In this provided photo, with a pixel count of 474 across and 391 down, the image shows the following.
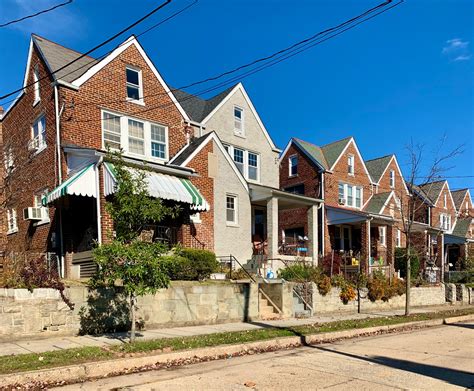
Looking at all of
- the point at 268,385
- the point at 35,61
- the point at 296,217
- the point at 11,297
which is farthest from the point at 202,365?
the point at 296,217

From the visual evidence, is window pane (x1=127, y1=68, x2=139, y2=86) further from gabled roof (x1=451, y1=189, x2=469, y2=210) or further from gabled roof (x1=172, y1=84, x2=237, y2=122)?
gabled roof (x1=451, y1=189, x2=469, y2=210)

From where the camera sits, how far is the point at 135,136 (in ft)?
63.4

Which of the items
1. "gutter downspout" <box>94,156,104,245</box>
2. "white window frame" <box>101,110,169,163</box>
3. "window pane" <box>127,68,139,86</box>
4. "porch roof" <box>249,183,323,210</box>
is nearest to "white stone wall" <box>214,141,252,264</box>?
"porch roof" <box>249,183,323,210</box>

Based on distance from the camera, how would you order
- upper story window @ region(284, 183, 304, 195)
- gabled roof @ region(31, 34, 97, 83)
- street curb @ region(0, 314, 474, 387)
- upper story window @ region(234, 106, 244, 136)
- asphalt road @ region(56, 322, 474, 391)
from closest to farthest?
1. asphalt road @ region(56, 322, 474, 391)
2. street curb @ region(0, 314, 474, 387)
3. gabled roof @ region(31, 34, 97, 83)
4. upper story window @ region(234, 106, 244, 136)
5. upper story window @ region(284, 183, 304, 195)

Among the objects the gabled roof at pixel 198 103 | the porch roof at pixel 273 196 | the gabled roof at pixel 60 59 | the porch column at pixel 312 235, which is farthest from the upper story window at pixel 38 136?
the porch column at pixel 312 235

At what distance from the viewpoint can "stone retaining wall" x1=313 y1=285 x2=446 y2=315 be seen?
17.4m

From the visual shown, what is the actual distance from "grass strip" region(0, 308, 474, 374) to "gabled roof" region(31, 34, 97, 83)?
11823 millimetres

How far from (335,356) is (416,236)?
2831cm

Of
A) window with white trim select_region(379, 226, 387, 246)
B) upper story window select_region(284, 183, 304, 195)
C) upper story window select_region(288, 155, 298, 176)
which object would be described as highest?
upper story window select_region(288, 155, 298, 176)

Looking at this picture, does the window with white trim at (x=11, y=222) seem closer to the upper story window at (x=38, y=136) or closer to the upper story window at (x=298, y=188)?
the upper story window at (x=38, y=136)

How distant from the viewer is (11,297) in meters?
10.1

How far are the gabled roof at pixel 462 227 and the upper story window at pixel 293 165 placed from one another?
23.3 m

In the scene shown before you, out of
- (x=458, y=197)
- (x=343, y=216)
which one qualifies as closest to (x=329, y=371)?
(x=343, y=216)

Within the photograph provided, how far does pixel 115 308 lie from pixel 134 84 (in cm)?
1134
